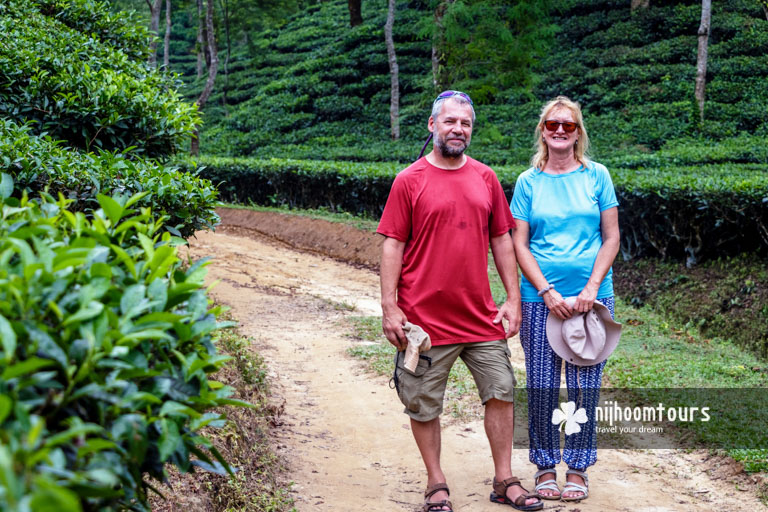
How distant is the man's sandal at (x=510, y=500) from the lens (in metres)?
3.66

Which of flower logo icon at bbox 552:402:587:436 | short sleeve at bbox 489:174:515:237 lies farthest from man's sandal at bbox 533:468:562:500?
short sleeve at bbox 489:174:515:237

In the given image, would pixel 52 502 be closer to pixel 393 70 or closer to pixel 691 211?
pixel 691 211

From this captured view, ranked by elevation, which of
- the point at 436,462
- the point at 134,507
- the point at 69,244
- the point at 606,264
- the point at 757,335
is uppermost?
the point at 69,244

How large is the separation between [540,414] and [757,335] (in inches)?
181

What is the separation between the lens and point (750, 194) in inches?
323

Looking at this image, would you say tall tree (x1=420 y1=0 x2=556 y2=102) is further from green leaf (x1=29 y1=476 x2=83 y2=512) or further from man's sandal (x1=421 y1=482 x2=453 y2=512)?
green leaf (x1=29 y1=476 x2=83 y2=512)

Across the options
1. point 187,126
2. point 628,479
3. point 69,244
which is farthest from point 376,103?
point 69,244

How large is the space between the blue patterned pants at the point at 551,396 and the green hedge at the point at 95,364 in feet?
7.28

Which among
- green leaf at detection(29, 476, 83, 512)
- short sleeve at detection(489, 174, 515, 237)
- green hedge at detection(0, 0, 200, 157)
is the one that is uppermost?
green hedge at detection(0, 0, 200, 157)

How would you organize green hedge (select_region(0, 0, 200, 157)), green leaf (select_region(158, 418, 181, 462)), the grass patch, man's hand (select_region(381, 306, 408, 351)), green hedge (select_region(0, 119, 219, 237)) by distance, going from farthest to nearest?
1. the grass patch
2. green hedge (select_region(0, 0, 200, 157))
3. green hedge (select_region(0, 119, 219, 237))
4. man's hand (select_region(381, 306, 408, 351))
5. green leaf (select_region(158, 418, 181, 462))

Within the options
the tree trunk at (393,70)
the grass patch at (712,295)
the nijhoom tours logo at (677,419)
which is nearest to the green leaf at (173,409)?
the nijhoom tours logo at (677,419)

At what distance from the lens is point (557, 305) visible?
3791 millimetres

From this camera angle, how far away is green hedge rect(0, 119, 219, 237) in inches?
158

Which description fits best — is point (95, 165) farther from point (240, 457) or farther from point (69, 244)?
point (69, 244)
